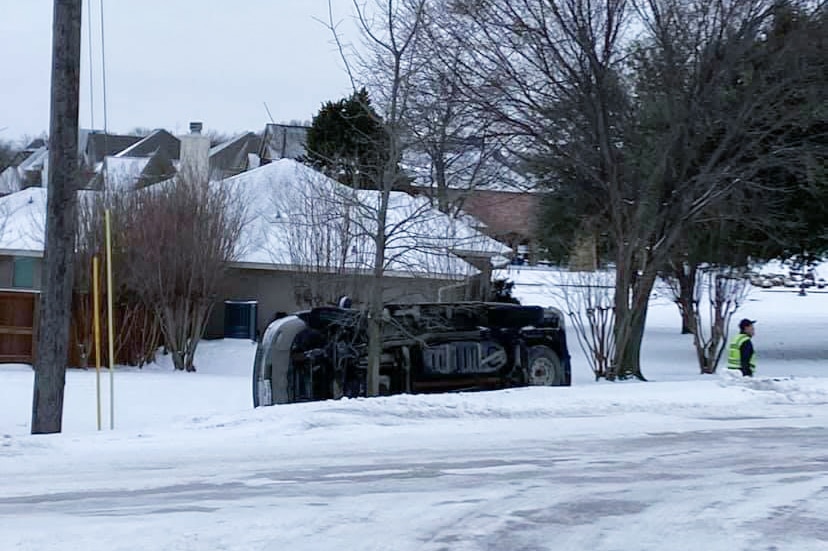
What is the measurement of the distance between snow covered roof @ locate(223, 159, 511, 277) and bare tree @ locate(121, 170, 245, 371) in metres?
1.87

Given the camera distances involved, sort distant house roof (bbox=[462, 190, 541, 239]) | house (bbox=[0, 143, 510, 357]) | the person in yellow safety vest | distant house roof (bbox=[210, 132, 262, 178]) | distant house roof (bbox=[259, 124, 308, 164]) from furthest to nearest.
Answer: distant house roof (bbox=[210, 132, 262, 178]), distant house roof (bbox=[259, 124, 308, 164]), distant house roof (bbox=[462, 190, 541, 239]), house (bbox=[0, 143, 510, 357]), the person in yellow safety vest

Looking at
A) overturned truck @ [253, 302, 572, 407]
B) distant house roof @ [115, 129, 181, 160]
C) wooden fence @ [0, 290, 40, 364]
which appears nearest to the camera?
overturned truck @ [253, 302, 572, 407]

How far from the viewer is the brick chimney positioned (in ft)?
97.5

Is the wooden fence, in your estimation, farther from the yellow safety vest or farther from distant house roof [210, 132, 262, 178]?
distant house roof [210, 132, 262, 178]

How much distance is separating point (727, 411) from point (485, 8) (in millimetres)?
Answer: 7684

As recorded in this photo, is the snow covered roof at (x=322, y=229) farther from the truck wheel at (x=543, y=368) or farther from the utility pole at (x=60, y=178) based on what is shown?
the utility pole at (x=60, y=178)

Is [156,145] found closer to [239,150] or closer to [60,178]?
[239,150]

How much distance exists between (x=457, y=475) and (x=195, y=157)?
86.1 ft

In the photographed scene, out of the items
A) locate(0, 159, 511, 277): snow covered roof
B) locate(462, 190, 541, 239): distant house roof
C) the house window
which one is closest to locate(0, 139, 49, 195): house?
locate(0, 159, 511, 277): snow covered roof

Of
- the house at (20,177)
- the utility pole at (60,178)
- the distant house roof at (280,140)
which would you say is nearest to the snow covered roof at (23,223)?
the utility pole at (60,178)

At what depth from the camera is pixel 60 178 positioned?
44.9 feet

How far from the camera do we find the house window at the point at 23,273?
33.8m

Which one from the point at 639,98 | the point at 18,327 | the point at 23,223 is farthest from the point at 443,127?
the point at 23,223

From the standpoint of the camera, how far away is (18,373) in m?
26.6
